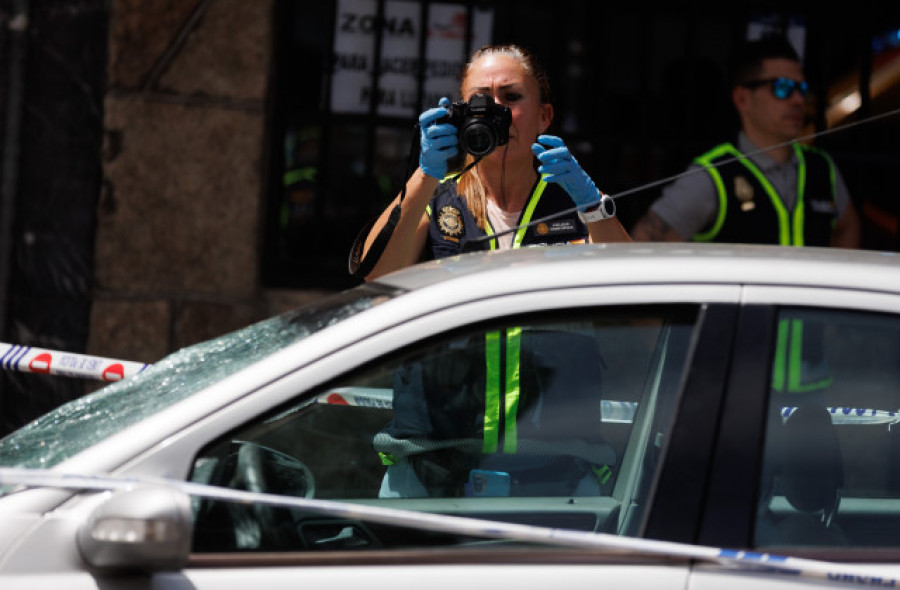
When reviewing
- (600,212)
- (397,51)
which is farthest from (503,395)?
(397,51)

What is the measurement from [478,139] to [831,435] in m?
1.37

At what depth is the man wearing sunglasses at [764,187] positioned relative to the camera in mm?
5695

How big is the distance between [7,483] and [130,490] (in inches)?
10.0

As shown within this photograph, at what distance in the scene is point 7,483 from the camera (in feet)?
7.55

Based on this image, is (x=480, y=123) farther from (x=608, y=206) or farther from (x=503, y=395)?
(x=503, y=395)

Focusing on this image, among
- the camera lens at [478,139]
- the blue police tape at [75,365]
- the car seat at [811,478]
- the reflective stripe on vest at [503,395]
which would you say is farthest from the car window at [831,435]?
the blue police tape at [75,365]

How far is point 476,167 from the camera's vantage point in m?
3.79

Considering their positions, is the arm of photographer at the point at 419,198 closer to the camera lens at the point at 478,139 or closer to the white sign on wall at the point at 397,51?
the camera lens at the point at 478,139

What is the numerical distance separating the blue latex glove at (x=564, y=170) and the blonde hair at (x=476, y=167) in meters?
0.24

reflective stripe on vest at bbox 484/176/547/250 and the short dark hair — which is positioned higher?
the short dark hair

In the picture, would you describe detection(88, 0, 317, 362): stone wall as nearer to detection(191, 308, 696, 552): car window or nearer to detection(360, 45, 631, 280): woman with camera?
detection(360, 45, 631, 280): woman with camera

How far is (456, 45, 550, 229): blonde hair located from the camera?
3.70 meters

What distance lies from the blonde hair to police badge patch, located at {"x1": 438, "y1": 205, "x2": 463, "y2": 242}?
4cm

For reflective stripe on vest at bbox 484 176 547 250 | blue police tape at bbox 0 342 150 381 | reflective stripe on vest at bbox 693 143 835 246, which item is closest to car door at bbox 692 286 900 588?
reflective stripe on vest at bbox 484 176 547 250
